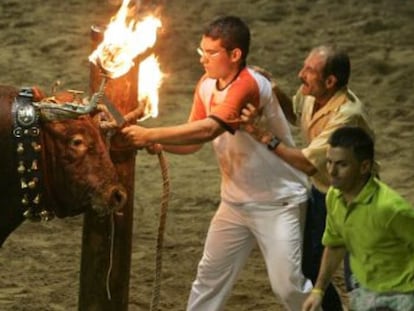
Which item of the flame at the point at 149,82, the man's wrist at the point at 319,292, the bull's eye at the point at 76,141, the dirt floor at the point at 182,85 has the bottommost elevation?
the dirt floor at the point at 182,85

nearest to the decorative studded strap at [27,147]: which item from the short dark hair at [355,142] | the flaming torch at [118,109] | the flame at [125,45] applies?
the flaming torch at [118,109]

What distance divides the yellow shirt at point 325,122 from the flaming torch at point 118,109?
0.84m

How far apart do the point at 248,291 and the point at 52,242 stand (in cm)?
145

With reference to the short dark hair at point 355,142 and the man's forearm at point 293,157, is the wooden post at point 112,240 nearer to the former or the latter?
the man's forearm at point 293,157

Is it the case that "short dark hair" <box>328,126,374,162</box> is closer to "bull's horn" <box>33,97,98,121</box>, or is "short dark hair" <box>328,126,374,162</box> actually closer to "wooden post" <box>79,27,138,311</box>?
"wooden post" <box>79,27,138,311</box>

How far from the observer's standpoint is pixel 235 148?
502cm

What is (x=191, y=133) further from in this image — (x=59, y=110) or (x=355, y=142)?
(x=59, y=110)

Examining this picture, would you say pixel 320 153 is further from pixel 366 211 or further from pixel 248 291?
pixel 248 291

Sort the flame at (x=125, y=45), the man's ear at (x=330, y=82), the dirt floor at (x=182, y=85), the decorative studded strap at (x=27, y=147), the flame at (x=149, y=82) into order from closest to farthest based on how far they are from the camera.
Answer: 1. the decorative studded strap at (x=27, y=147)
2. the flame at (x=125, y=45)
3. the flame at (x=149, y=82)
4. the man's ear at (x=330, y=82)
5. the dirt floor at (x=182, y=85)

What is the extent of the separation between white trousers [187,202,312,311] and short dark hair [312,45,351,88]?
2.07 ft

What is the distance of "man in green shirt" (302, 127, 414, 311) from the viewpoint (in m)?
4.41

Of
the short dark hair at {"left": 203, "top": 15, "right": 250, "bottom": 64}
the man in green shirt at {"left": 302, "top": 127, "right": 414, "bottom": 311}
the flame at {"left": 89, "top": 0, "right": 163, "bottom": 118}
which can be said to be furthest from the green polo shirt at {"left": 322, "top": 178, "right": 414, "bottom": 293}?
the flame at {"left": 89, "top": 0, "right": 163, "bottom": 118}

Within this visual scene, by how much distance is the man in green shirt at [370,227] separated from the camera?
441 cm

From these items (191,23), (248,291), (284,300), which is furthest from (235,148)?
(191,23)
